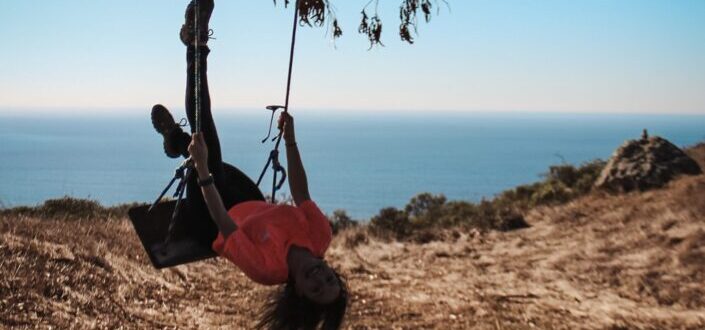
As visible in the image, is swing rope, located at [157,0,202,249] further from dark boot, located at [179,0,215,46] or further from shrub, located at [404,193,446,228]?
shrub, located at [404,193,446,228]

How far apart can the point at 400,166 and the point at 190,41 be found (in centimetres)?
16337

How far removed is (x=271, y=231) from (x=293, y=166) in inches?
23.2

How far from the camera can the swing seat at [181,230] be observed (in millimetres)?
4105

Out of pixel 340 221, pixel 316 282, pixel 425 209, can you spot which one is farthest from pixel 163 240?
pixel 425 209

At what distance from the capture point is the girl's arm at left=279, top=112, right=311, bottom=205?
13.5ft

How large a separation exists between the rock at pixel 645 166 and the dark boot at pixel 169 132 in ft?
28.8

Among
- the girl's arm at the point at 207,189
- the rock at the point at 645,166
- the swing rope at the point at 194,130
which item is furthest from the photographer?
the rock at the point at 645,166

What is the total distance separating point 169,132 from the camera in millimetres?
4402

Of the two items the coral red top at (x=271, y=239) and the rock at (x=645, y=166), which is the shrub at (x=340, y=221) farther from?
the coral red top at (x=271, y=239)

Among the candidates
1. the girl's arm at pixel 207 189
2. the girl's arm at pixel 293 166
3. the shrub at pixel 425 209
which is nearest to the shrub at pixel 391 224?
the shrub at pixel 425 209

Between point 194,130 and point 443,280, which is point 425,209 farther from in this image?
point 194,130

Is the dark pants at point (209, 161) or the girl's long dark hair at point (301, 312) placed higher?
the dark pants at point (209, 161)

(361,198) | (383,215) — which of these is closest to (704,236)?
(383,215)

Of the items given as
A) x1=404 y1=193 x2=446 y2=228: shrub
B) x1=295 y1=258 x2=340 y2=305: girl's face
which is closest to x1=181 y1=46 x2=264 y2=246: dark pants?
x1=295 y1=258 x2=340 y2=305: girl's face
